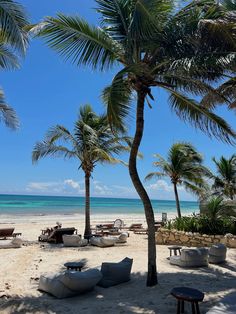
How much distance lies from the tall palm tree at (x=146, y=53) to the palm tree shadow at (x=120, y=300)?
1.65 feet

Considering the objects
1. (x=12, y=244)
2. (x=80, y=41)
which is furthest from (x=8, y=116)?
(x=12, y=244)

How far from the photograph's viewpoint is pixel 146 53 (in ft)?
24.7

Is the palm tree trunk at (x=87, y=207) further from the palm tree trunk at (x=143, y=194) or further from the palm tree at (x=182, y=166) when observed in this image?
the palm tree trunk at (x=143, y=194)

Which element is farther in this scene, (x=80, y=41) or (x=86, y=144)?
(x=86, y=144)

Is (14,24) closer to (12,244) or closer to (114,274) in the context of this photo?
(114,274)

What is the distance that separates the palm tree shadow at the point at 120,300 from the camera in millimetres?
5812

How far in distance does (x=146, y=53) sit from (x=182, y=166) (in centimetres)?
1243

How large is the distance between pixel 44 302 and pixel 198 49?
5.67 meters

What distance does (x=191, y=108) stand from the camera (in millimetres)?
8133

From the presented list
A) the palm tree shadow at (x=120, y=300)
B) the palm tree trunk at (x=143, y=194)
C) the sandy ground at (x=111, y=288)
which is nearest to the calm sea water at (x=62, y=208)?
the sandy ground at (x=111, y=288)

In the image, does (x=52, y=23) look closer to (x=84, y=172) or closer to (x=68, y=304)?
(x=68, y=304)

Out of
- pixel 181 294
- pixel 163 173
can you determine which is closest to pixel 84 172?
pixel 163 173

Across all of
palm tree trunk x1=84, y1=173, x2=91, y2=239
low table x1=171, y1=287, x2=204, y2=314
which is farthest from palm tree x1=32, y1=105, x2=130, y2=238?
low table x1=171, y1=287, x2=204, y2=314

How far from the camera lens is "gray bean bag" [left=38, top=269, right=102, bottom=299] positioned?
6375 mm
